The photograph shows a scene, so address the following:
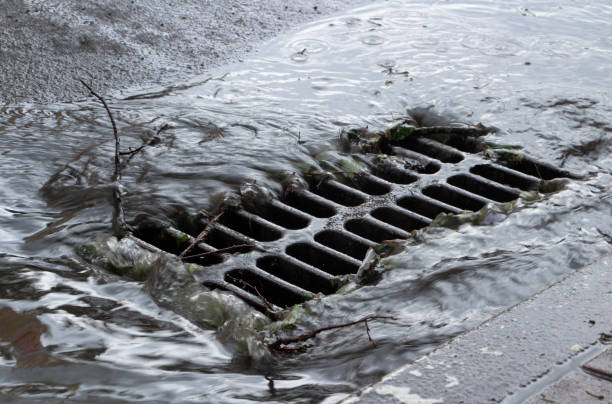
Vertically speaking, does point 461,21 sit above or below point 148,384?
above

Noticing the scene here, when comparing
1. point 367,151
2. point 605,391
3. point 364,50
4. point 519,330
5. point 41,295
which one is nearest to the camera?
point 605,391

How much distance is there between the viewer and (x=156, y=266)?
2.83 metres

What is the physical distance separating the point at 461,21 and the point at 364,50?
111 cm

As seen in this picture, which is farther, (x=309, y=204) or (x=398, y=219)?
(x=309, y=204)

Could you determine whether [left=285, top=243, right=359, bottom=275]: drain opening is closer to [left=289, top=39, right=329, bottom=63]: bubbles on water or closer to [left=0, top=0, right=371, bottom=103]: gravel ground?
[left=0, top=0, right=371, bottom=103]: gravel ground

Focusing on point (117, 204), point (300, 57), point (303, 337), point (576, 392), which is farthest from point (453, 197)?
point (300, 57)

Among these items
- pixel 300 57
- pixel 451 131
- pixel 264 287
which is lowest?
pixel 264 287

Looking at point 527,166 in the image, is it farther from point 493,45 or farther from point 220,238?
point 493,45

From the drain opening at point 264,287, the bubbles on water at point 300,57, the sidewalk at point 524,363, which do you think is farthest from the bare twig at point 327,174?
the bubbles on water at point 300,57

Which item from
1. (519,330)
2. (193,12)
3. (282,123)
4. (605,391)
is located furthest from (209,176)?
(193,12)

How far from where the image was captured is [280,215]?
11.2 ft

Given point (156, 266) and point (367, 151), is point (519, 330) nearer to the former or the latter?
point (156, 266)

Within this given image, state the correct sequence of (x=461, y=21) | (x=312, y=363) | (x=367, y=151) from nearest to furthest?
(x=312, y=363), (x=367, y=151), (x=461, y=21)

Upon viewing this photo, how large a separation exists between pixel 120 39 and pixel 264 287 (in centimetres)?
308
